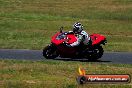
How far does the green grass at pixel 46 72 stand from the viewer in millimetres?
14172

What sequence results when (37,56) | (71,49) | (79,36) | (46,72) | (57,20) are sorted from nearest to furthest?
(46,72)
(79,36)
(71,49)
(37,56)
(57,20)

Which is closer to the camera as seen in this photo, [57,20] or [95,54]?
[95,54]

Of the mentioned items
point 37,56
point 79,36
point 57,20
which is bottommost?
point 57,20

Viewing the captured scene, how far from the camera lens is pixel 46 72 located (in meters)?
16.9

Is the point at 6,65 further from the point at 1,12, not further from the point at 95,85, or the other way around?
the point at 1,12

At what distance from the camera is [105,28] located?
36688 millimetres

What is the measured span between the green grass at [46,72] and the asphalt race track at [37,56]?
1514 millimetres

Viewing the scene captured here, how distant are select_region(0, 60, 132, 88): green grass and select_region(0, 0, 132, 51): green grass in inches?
259

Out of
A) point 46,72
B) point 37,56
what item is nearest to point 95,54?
point 37,56

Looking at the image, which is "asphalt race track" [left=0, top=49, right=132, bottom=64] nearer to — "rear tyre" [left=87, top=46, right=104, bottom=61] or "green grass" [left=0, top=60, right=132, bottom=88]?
"rear tyre" [left=87, top=46, right=104, bottom=61]

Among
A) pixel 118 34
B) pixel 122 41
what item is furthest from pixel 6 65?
pixel 118 34

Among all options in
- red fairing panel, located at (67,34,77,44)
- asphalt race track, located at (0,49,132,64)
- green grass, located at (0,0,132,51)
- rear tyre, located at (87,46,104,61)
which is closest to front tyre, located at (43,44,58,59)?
asphalt race track, located at (0,49,132,64)

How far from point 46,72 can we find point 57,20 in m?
23.4

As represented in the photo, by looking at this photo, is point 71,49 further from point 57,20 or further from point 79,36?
point 57,20
